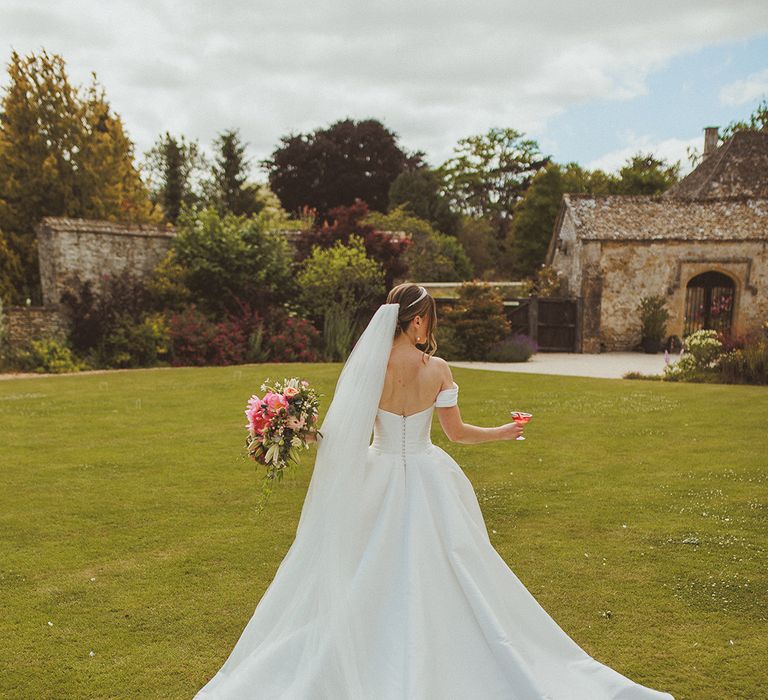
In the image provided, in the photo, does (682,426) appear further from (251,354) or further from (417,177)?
(417,177)

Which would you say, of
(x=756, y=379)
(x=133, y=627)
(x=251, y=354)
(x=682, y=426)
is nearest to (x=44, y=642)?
(x=133, y=627)

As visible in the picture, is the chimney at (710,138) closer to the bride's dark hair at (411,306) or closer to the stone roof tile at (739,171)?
the stone roof tile at (739,171)

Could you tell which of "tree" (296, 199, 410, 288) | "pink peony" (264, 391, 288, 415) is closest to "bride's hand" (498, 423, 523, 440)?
"pink peony" (264, 391, 288, 415)

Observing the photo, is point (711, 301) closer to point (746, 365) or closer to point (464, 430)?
point (746, 365)

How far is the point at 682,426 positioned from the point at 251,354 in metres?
10.4

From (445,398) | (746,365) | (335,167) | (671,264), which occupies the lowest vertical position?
(746,365)

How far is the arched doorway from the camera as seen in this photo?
22.6 m

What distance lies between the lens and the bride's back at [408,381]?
11.3ft

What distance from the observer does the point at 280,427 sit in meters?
3.37

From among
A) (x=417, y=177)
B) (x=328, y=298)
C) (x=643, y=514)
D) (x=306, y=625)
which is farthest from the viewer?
(x=417, y=177)

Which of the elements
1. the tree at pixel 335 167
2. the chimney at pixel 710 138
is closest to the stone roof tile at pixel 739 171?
the chimney at pixel 710 138

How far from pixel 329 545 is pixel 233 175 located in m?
31.5

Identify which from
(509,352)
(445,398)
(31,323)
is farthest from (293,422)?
(509,352)

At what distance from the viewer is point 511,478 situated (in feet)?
23.4
